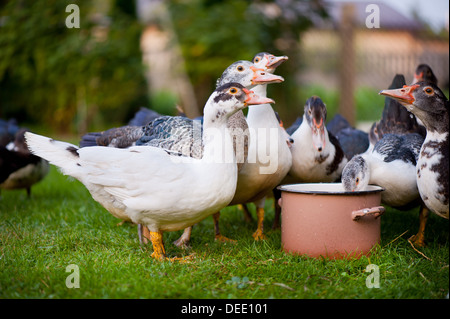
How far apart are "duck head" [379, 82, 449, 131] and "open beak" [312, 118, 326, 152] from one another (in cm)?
79

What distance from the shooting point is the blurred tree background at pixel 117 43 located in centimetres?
812

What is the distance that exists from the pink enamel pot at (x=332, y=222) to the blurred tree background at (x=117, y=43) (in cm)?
564

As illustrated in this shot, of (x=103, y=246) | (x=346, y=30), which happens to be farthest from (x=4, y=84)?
(x=103, y=246)

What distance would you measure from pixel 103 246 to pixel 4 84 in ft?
26.5

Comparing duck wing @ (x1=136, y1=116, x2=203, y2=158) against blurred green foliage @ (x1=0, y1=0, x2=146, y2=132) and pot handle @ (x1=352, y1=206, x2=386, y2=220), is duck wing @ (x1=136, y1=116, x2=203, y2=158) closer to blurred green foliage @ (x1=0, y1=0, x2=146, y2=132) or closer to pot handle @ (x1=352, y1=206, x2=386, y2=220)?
pot handle @ (x1=352, y1=206, x2=386, y2=220)

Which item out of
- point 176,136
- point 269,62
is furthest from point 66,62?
point 176,136

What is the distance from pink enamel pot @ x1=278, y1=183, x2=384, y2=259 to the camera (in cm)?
268

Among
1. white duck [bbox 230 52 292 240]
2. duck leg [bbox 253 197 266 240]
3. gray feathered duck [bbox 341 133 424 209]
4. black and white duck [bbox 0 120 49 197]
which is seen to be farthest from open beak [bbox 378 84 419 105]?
black and white duck [bbox 0 120 49 197]

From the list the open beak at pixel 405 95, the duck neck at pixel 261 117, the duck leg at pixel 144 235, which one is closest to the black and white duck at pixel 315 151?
the duck neck at pixel 261 117

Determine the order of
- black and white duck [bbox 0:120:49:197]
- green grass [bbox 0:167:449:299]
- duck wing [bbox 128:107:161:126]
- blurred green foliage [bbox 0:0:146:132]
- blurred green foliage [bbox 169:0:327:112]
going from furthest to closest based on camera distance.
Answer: blurred green foliage [bbox 169:0:327:112] < blurred green foliage [bbox 0:0:146:132] < black and white duck [bbox 0:120:49:197] < duck wing [bbox 128:107:161:126] < green grass [bbox 0:167:449:299]

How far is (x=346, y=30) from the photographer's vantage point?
7.73 m

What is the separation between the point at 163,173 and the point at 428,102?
62.1 inches

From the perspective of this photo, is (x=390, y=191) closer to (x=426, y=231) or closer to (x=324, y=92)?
(x=426, y=231)

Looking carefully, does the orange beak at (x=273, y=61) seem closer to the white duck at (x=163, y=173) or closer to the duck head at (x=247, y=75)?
the duck head at (x=247, y=75)
